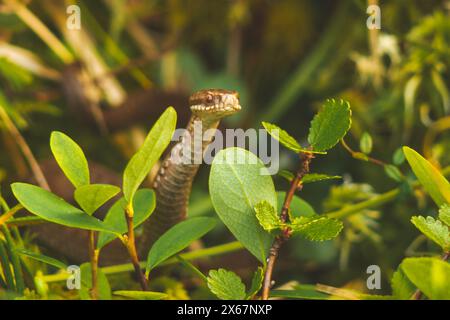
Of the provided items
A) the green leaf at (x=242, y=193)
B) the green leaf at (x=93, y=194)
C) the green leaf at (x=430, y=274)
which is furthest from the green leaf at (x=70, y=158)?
the green leaf at (x=430, y=274)

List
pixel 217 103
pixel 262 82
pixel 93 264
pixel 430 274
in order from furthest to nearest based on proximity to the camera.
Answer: pixel 262 82, pixel 217 103, pixel 93 264, pixel 430 274

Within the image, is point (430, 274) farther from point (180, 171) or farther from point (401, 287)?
point (180, 171)

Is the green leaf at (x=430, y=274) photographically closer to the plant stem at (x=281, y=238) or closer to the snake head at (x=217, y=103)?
the plant stem at (x=281, y=238)

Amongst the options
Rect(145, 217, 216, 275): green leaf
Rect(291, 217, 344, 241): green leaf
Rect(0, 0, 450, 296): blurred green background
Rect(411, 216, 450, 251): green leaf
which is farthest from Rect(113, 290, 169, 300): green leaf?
Rect(0, 0, 450, 296): blurred green background

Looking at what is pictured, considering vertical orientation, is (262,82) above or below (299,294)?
above

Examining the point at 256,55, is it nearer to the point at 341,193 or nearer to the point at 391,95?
the point at 391,95

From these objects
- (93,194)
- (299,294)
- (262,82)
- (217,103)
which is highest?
(262,82)

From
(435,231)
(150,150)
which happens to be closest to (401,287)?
(435,231)

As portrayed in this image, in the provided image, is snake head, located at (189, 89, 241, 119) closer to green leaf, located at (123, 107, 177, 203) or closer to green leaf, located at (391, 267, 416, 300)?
green leaf, located at (123, 107, 177, 203)
